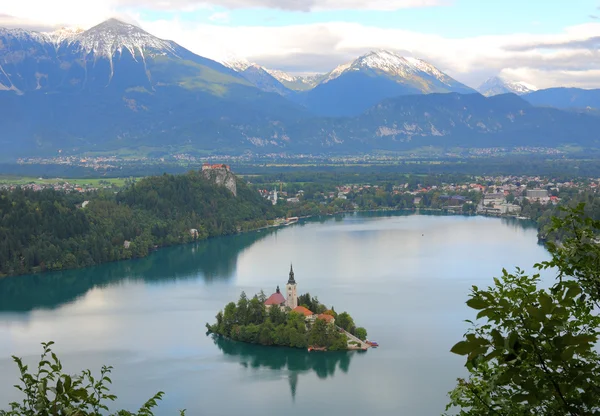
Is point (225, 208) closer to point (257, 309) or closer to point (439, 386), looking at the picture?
point (257, 309)

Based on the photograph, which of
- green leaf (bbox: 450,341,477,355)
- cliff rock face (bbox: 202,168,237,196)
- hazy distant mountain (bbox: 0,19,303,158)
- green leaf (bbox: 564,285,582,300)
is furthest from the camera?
hazy distant mountain (bbox: 0,19,303,158)

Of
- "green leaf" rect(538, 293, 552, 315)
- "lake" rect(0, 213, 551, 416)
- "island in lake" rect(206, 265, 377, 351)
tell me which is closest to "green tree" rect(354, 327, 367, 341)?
"island in lake" rect(206, 265, 377, 351)

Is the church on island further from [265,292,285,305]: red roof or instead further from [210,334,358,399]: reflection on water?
[210,334,358,399]: reflection on water

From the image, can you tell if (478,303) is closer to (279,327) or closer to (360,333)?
(360,333)

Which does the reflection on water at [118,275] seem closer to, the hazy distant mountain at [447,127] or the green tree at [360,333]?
the green tree at [360,333]

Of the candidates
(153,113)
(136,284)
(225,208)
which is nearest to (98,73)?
(153,113)

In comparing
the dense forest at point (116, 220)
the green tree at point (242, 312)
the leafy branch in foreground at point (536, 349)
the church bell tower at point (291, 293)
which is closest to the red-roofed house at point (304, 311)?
the church bell tower at point (291, 293)

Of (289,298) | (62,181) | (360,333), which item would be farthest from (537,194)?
(360,333)
